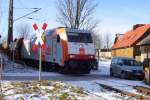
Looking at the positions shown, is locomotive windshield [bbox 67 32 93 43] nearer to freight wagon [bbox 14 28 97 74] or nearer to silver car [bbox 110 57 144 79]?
freight wagon [bbox 14 28 97 74]

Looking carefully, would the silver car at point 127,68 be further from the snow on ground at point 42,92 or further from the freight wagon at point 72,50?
the snow on ground at point 42,92

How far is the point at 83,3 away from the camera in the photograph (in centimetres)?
6206

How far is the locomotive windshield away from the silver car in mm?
2675

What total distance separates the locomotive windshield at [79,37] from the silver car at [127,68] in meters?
2.67

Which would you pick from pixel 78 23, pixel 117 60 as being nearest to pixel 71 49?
pixel 117 60

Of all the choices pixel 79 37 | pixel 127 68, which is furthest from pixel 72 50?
pixel 127 68

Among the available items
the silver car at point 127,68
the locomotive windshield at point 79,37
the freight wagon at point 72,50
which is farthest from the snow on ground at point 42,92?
the locomotive windshield at point 79,37

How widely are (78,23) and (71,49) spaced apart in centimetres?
3160

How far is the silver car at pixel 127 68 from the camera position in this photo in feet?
101

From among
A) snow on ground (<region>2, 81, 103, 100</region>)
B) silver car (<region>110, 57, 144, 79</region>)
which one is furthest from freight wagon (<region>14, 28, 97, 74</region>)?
snow on ground (<region>2, 81, 103, 100</region>)

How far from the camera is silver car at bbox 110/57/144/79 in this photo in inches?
1207

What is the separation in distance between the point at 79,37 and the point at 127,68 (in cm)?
433

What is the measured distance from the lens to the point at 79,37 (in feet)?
106

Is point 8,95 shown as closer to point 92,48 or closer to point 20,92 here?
point 20,92
